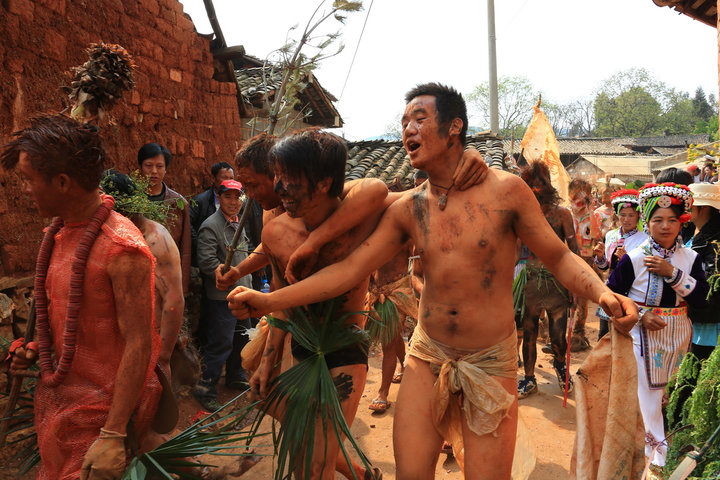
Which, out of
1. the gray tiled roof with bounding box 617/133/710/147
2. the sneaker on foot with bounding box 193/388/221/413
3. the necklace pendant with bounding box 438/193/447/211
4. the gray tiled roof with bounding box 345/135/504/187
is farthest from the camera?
the gray tiled roof with bounding box 617/133/710/147

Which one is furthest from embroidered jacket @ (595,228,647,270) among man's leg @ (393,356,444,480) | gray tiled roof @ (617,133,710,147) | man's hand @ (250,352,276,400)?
gray tiled roof @ (617,133,710,147)

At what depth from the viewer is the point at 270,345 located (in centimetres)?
281

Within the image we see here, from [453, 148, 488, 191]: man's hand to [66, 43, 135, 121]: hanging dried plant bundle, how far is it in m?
1.80

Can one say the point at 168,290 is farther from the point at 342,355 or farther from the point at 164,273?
the point at 342,355

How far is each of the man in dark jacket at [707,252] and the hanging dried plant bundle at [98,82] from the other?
13.4ft

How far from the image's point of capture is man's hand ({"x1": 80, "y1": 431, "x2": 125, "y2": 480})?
2.05 meters

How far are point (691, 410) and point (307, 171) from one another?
246 centimetres

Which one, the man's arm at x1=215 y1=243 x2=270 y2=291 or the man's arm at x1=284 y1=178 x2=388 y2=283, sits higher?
the man's arm at x1=284 y1=178 x2=388 y2=283

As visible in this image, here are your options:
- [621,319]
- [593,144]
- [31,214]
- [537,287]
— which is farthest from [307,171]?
[593,144]

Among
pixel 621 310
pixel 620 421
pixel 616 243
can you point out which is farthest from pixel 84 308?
pixel 616 243

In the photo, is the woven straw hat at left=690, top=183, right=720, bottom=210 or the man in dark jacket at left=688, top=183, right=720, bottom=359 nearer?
the man in dark jacket at left=688, top=183, right=720, bottom=359

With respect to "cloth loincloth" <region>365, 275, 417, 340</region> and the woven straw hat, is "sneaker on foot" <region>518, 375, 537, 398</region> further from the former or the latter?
the woven straw hat

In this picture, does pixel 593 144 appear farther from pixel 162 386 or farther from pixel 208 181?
pixel 162 386

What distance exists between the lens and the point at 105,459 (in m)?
2.07
